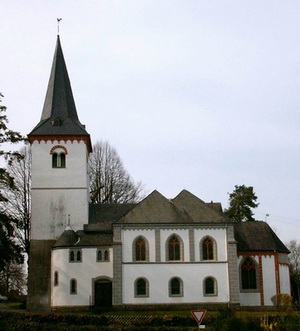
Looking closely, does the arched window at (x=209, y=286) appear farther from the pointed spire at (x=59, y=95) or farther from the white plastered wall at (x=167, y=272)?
the pointed spire at (x=59, y=95)

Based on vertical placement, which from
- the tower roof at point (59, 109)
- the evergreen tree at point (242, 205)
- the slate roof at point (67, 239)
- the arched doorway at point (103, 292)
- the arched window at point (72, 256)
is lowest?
the arched doorway at point (103, 292)

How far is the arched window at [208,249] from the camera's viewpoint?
4838 cm

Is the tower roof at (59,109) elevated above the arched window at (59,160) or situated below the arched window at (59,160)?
above

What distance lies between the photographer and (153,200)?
4947cm

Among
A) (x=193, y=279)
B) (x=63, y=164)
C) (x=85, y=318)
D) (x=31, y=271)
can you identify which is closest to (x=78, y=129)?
(x=63, y=164)

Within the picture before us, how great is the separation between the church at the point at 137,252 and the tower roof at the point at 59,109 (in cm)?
56

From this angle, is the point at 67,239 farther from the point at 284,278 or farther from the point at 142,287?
the point at 284,278

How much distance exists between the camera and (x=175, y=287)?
156ft

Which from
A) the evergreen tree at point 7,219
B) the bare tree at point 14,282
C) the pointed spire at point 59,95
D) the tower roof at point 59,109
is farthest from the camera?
the bare tree at point 14,282

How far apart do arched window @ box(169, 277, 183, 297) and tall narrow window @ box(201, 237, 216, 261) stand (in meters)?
2.78

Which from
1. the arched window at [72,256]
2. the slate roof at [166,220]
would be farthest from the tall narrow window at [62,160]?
the arched window at [72,256]

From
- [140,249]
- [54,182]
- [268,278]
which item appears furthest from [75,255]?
[268,278]

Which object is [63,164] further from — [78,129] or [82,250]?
[82,250]

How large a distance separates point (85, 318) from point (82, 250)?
566 inches
